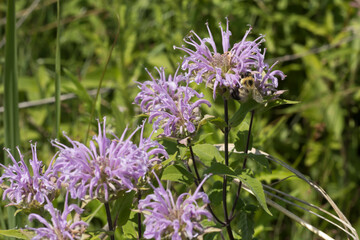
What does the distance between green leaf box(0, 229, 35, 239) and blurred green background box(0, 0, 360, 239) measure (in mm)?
1101

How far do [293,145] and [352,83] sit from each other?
20.6 inches

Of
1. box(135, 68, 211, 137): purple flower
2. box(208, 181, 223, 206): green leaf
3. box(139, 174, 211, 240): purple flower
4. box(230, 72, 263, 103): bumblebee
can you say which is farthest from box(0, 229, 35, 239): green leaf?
box(230, 72, 263, 103): bumblebee

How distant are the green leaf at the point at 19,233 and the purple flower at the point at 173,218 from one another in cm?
28

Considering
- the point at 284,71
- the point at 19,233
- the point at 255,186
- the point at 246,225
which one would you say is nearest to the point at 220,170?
the point at 255,186

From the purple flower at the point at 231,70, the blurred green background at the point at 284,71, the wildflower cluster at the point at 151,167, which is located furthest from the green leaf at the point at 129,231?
the blurred green background at the point at 284,71

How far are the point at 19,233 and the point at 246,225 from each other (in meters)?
0.66

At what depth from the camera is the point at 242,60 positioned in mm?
1293

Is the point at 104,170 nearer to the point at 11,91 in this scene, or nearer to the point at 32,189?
the point at 32,189

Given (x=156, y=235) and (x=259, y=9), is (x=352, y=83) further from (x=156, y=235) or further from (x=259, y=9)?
(x=156, y=235)

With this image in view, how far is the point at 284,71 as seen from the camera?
2844 mm

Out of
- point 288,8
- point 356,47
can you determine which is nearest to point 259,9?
point 288,8

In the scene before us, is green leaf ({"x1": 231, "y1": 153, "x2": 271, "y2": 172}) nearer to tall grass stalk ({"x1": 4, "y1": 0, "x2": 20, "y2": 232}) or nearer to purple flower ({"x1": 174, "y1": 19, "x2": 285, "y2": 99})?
purple flower ({"x1": 174, "y1": 19, "x2": 285, "y2": 99})

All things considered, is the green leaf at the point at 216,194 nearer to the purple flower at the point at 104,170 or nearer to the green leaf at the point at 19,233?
the purple flower at the point at 104,170

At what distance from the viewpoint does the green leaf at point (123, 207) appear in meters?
1.17
